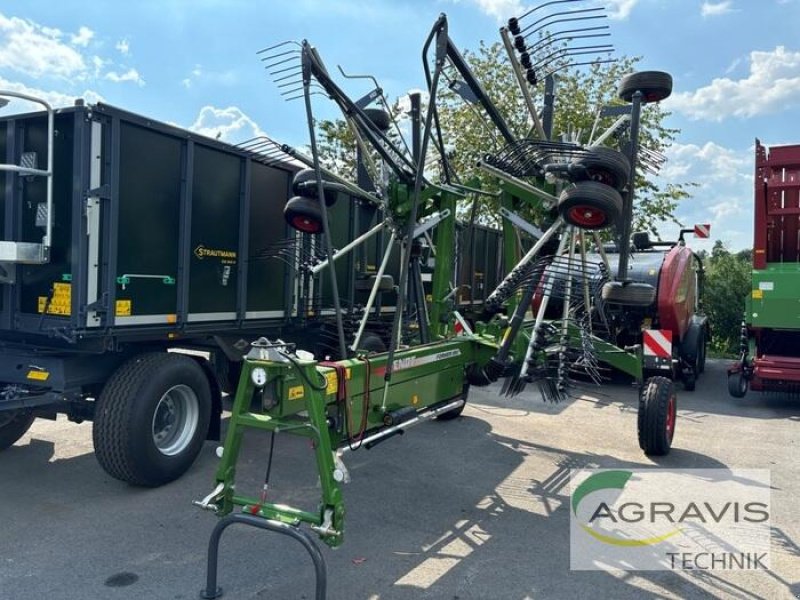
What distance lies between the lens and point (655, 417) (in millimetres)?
5715

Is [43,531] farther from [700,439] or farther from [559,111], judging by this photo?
[559,111]

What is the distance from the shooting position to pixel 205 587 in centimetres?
335

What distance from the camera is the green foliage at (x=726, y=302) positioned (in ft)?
48.8

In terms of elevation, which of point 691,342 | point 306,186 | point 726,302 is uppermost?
point 306,186

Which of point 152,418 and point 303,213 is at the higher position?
point 303,213

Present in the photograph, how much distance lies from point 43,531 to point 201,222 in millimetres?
2534

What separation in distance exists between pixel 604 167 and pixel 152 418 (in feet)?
11.8

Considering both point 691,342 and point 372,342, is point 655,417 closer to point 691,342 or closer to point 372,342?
point 372,342

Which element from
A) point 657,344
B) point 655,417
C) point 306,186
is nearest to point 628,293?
point 655,417

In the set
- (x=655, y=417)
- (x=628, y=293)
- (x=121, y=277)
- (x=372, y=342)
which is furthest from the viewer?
(x=372, y=342)

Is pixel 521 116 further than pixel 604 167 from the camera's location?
Yes

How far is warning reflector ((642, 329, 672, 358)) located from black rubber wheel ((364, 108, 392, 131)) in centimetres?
451

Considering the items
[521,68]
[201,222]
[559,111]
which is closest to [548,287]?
[521,68]

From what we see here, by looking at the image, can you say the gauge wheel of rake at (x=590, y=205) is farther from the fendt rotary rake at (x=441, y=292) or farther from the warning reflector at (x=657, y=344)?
A: the warning reflector at (x=657, y=344)
